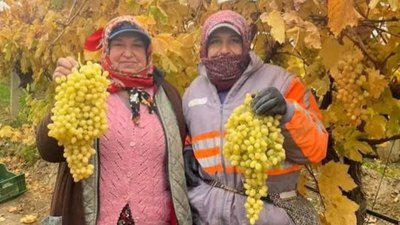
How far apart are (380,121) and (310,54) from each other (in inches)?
14.5

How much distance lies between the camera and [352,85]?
6.43ft

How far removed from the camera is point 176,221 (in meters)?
2.04

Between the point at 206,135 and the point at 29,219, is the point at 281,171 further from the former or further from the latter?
the point at 29,219

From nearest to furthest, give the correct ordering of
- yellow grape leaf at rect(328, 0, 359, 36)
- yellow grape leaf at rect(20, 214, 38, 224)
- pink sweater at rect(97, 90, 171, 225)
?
yellow grape leaf at rect(328, 0, 359, 36) < pink sweater at rect(97, 90, 171, 225) < yellow grape leaf at rect(20, 214, 38, 224)

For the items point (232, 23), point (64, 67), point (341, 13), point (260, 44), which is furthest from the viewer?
point (260, 44)

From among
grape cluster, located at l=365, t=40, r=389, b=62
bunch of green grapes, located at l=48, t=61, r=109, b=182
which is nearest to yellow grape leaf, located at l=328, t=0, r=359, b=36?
grape cluster, located at l=365, t=40, r=389, b=62

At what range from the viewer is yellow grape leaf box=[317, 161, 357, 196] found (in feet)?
7.36

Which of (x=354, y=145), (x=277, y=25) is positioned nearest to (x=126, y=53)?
(x=277, y=25)

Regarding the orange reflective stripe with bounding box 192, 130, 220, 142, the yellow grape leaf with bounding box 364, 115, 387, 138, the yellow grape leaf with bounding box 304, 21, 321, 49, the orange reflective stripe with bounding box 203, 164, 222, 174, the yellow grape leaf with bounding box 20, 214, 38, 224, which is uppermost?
the yellow grape leaf with bounding box 304, 21, 321, 49

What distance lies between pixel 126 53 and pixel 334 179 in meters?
0.94

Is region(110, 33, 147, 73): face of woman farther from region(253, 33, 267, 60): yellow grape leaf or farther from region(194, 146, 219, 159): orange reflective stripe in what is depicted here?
region(253, 33, 267, 60): yellow grape leaf

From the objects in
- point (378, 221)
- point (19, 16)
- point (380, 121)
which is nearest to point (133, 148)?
point (380, 121)

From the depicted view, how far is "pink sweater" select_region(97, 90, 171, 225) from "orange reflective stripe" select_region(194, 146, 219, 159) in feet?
0.38

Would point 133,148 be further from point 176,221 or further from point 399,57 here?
point 399,57
